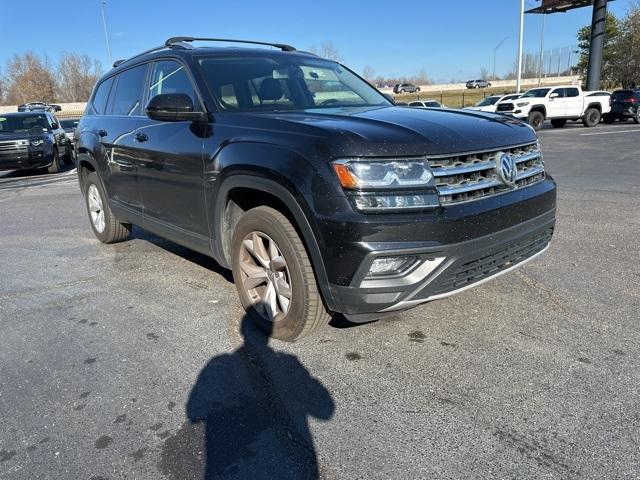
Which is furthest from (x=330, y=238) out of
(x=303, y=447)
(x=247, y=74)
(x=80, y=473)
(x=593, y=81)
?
(x=593, y=81)

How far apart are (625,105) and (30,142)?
24246 millimetres

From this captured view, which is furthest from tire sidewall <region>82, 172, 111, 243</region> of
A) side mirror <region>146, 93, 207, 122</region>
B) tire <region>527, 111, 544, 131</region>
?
tire <region>527, 111, 544, 131</region>

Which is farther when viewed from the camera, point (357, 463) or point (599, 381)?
point (599, 381)

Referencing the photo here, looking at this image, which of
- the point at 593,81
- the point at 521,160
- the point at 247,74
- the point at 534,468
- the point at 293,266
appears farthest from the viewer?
the point at 593,81

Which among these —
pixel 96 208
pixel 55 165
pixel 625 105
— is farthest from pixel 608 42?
pixel 96 208

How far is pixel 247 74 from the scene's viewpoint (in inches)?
150

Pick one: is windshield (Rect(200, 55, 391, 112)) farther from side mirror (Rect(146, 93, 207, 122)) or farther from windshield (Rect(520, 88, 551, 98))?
windshield (Rect(520, 88, 551, 98))

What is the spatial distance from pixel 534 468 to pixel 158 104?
300 centimetres

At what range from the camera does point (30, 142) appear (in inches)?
499

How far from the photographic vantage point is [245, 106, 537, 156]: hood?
2.56 metres

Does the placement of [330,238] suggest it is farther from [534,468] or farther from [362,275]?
[534,468]

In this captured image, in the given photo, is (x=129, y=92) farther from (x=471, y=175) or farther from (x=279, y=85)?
(x=471, y=175)

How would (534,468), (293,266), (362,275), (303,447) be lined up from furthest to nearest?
(293,266)
(362,275)
(303,447)
(534,468)

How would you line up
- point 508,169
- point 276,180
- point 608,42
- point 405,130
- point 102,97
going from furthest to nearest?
point 608,42 → point 102,97 → point 508,169 → point 276,180 → point 405,130
